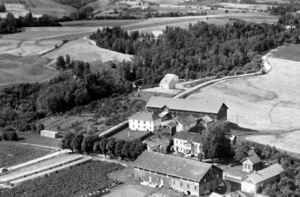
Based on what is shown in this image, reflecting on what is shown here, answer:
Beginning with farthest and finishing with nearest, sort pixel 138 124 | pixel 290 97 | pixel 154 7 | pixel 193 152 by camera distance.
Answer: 1. pixel 154 7
2. pixel 290 97
3. pixel 138 124
4. pixel 193 152

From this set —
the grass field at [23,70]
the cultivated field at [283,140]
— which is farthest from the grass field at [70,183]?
the grass field at [23,70]

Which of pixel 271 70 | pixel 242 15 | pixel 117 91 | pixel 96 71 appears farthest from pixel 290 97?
pixel 242 15

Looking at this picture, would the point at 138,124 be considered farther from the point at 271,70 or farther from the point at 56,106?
the point at 271,70

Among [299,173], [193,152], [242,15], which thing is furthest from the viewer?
[242,15]

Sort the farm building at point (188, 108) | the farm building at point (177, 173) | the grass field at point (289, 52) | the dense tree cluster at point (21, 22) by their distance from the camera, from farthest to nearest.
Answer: the dense tree cluster at point (21, 22)
the grass field at point (289, 52)
the farm building at point (188, 108)
the farm building at point (177, 173)

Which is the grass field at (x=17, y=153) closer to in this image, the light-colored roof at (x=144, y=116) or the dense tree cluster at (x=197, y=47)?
the light-colored roof at (x=144, y=116)

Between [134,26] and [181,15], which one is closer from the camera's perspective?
[134,26]

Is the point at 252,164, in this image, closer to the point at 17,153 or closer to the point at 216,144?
the point at 216,144
